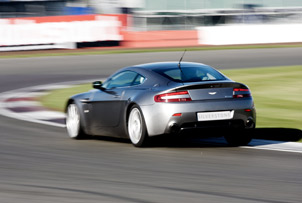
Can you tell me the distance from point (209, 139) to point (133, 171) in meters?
2.88

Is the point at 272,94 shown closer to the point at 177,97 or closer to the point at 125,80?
the point at 125,80

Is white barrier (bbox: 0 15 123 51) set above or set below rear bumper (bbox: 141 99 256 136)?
below

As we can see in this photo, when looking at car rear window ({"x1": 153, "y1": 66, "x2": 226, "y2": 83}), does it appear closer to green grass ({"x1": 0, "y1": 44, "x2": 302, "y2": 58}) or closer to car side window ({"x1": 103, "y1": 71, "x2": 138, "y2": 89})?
car side window ({"x1": 103, "y1": 71, "x2": 138, "y2": 89})

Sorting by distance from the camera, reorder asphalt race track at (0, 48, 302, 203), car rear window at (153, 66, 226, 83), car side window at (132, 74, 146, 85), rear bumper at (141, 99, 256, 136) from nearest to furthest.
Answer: asphalt race track at (0, 48, 302, 203) → rear bumper at (141, 99, 256, 136) → car rear window at (153, 66, 226, 83) → car side window at (132, 74, 146, 85)

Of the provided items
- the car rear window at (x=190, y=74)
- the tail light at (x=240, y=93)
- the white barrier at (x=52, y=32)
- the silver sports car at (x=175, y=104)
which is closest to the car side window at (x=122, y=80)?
the silver sports car at (x=175, y=104)

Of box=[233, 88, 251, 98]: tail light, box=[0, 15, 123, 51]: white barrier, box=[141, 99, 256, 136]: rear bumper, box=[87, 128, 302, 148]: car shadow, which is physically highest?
box=[233, 88, 251, 98]: tail light

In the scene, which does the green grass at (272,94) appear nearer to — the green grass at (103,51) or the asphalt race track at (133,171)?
the asphalt race track at (133,171)

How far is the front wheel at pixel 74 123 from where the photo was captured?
10.5 meters

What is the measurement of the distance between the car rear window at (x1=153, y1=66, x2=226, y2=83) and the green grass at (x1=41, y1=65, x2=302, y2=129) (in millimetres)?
2301

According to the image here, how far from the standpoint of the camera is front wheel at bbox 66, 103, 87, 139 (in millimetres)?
10500

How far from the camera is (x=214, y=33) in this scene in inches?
1515

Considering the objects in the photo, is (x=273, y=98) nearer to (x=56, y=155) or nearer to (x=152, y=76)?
(x=152, y=76)

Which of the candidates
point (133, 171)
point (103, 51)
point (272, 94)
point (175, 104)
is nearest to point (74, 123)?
point (175, 104)

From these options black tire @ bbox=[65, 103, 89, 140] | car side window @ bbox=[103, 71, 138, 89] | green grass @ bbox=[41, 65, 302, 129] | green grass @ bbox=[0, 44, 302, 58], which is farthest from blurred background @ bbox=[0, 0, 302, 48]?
car side window @ bbox=[103, 71, 138, 89]
